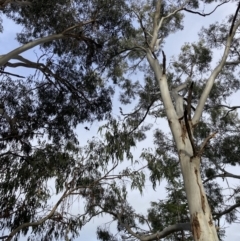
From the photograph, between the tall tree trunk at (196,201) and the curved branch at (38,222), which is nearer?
the tall tree trunk at (196,201)

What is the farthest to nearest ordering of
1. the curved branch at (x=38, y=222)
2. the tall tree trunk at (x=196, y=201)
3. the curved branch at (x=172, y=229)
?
the curved branch at (x=38, y=222), the curved branch at (x=172, y=229), the tall tree trunk at (x=196, y=201)

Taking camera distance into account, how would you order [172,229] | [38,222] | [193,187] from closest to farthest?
[193,187] → [172,229] → [38,222]

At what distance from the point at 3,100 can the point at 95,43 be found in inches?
70.3

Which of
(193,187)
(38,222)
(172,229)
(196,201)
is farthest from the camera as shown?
(38,222)

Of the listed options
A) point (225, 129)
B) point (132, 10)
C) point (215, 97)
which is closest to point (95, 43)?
point (132, 10)

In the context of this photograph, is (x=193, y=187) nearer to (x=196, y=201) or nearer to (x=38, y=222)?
(x=196, y=201)

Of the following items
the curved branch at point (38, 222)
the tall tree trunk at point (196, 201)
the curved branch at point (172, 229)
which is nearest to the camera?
the tall tree trunk at point (196, 201)

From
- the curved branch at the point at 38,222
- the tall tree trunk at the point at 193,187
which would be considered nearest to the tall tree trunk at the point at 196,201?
the tall tree trunk at the point at 193,187

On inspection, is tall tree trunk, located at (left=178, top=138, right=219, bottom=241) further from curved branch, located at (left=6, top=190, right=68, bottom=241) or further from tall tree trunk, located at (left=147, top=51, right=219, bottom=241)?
curved branch, located at (left=6, top=190, right=68, bottom=241)

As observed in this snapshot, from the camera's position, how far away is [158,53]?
7.29 m

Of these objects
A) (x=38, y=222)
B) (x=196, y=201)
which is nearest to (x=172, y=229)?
(x=196, y=201)

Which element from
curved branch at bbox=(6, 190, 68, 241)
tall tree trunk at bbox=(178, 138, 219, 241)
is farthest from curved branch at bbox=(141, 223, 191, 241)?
curved branch at bbox=(6, 190, 68, 241)

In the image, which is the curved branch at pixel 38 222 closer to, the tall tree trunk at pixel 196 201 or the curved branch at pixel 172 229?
the curved branch at pixel 172 229

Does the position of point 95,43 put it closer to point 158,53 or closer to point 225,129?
point 158,53
